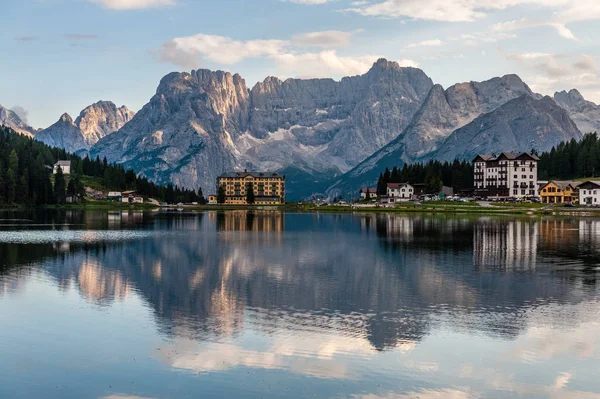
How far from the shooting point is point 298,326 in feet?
135

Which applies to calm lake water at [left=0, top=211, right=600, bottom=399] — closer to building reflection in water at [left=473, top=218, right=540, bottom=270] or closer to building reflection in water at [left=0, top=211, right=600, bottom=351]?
building reflection in water at [left=0, top=211, right=600, bottom=351]

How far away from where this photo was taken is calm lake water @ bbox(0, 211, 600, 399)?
30453 millimetres

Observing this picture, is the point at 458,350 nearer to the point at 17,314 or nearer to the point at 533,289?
the point at 533,289

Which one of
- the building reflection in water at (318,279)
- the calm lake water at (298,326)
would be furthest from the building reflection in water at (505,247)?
the calm lake water at (298,326)

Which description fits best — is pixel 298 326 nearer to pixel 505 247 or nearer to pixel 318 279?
pixel 318 279

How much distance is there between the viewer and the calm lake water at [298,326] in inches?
1199

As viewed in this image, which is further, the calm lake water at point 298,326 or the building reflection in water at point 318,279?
the building reflection in water at point 318,279

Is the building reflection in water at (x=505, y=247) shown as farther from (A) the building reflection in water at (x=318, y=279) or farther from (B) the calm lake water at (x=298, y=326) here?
(B) the calm lake water at (x=298, y=326)

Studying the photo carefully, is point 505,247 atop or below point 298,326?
atop

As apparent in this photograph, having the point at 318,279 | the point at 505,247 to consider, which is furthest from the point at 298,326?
the point at 505,247

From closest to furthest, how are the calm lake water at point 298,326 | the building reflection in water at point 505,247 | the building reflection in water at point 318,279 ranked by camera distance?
1. the calm lake water at point 298,326
2. the building reflection in water at point 318,279
3. the building reflection in water at point 505,247

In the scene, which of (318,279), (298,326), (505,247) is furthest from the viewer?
(505,247)

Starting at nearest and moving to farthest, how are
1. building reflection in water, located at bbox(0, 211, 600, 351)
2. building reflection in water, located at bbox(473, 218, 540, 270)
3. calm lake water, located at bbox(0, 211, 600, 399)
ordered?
calm lake water, located at bbox(0, 211, 600, 399)
building reflection in water, located at bbox(0, 211, 600, 351)
building reflection in water, located at bbox(473, 218, 540, 270)

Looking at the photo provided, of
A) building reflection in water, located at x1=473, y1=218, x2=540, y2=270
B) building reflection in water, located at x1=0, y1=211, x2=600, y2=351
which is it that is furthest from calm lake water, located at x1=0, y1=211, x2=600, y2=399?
building reflection in water, located at x1=473, y1=218, x2=540, y2=270
